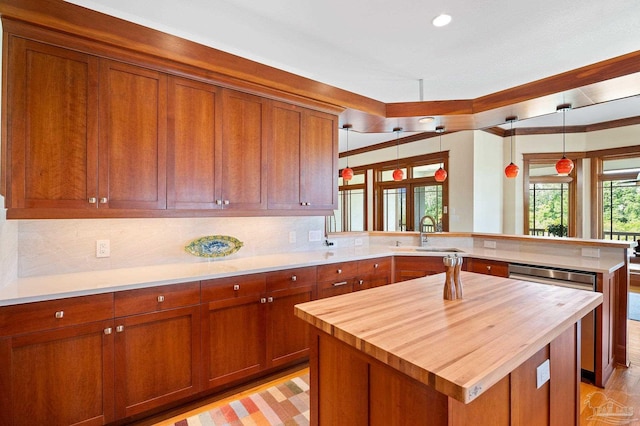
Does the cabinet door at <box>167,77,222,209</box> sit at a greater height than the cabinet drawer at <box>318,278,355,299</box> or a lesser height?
greater

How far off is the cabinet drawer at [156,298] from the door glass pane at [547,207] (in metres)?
6.24

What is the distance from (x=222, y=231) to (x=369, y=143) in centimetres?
513

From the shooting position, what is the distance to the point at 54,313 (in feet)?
5.24

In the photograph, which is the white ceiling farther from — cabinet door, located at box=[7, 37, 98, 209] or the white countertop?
the white countertop

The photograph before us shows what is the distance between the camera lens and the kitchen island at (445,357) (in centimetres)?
88

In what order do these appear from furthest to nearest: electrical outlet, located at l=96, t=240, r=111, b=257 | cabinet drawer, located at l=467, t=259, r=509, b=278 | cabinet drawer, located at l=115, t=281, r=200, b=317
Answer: cabinet drawer, located at l=467, t=259, r=509, b=278 → electrical outlet, located at l=96, t=240, r=111, b=257 → cabinet drawer, located at l=115, t=281, r=200, b=317

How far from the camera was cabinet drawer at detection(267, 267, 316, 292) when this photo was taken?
2375 mm

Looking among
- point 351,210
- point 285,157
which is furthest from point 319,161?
point 351,210

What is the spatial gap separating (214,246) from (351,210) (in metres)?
6.06

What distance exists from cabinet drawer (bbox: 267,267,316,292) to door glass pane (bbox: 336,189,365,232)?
5458mm

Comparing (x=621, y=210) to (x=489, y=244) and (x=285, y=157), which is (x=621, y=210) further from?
(x=285, y=157)

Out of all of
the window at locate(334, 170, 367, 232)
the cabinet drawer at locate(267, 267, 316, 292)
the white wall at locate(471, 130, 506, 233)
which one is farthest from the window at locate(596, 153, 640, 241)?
the cabinet drawer at locate(267, 267, 316, 292)

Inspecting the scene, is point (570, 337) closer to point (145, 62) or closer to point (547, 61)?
point (547, 61)

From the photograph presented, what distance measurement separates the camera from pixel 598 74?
7.88 ft
